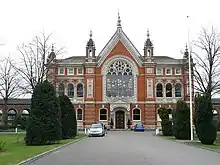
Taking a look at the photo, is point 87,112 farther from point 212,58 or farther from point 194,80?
point 212,58

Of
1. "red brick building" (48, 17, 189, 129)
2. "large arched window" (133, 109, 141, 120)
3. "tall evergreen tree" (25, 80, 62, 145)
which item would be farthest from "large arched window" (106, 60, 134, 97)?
"tall evergreen tree" (25, 80, 62, 145)

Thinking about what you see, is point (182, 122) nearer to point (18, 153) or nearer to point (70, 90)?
point (18, 153)

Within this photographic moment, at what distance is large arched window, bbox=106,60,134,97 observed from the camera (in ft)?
256

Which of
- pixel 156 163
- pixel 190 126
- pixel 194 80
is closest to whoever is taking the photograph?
pixel 156 163

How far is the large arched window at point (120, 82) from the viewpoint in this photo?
7812 cm

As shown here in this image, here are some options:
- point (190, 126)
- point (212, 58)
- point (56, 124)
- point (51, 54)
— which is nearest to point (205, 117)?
point (190, 126)

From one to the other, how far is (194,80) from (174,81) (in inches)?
1037

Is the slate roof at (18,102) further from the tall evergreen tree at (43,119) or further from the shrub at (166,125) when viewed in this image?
the tall evergreen tree at (43,119)

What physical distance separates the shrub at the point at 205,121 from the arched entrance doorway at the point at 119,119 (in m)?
43.6

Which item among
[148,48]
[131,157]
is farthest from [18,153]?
[148,48]

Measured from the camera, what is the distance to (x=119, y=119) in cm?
7844

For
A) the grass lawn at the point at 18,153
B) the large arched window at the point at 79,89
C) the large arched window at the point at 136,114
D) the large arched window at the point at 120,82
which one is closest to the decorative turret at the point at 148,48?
the large arched window at the point at 120,82

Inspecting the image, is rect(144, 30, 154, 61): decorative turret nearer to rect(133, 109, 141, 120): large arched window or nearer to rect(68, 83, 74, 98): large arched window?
rect(133, 109, 141, 120): large arched window

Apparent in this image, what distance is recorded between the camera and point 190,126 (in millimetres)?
41438
